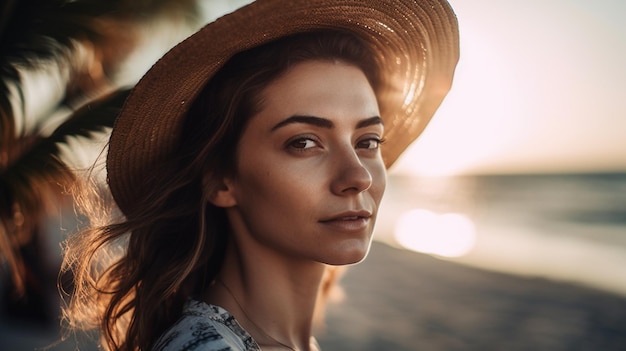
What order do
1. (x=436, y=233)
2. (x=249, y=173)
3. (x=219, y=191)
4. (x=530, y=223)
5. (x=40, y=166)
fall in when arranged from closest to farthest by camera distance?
1. (x=249, y=173)
2. (x=219, y=191)
3. (x=40, y=166)
4. (x=530, y=223)
5. (x=436, y=233)

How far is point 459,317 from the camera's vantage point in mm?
9445

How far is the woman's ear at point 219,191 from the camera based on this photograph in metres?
2.22

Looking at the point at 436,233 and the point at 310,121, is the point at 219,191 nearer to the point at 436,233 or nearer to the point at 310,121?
the point at 310,121

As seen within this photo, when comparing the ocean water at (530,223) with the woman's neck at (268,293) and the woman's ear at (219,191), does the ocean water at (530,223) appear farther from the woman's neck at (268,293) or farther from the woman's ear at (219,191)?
the woman's ear at (219,191)

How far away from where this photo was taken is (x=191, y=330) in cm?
Result: 179

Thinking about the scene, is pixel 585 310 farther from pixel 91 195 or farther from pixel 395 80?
pixel 91 195

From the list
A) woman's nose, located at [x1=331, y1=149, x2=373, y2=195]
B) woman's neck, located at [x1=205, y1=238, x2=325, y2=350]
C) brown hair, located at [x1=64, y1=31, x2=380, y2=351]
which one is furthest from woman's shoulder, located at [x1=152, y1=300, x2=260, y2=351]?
woman's nose, located at [x1=331, y1=149, x2=373, y2=195]

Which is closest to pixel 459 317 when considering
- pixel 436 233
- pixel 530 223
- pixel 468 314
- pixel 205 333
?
pixel 468 314

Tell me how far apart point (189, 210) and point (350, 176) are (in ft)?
2.20

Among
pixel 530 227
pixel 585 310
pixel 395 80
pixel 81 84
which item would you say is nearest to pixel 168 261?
pixel 395 80

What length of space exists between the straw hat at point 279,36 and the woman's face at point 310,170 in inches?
9.0

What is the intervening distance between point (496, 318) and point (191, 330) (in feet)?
28.0

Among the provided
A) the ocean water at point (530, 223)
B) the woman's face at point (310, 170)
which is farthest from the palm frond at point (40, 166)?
the ocean water at point (530, 223)

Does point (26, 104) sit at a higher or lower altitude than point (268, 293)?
higher
